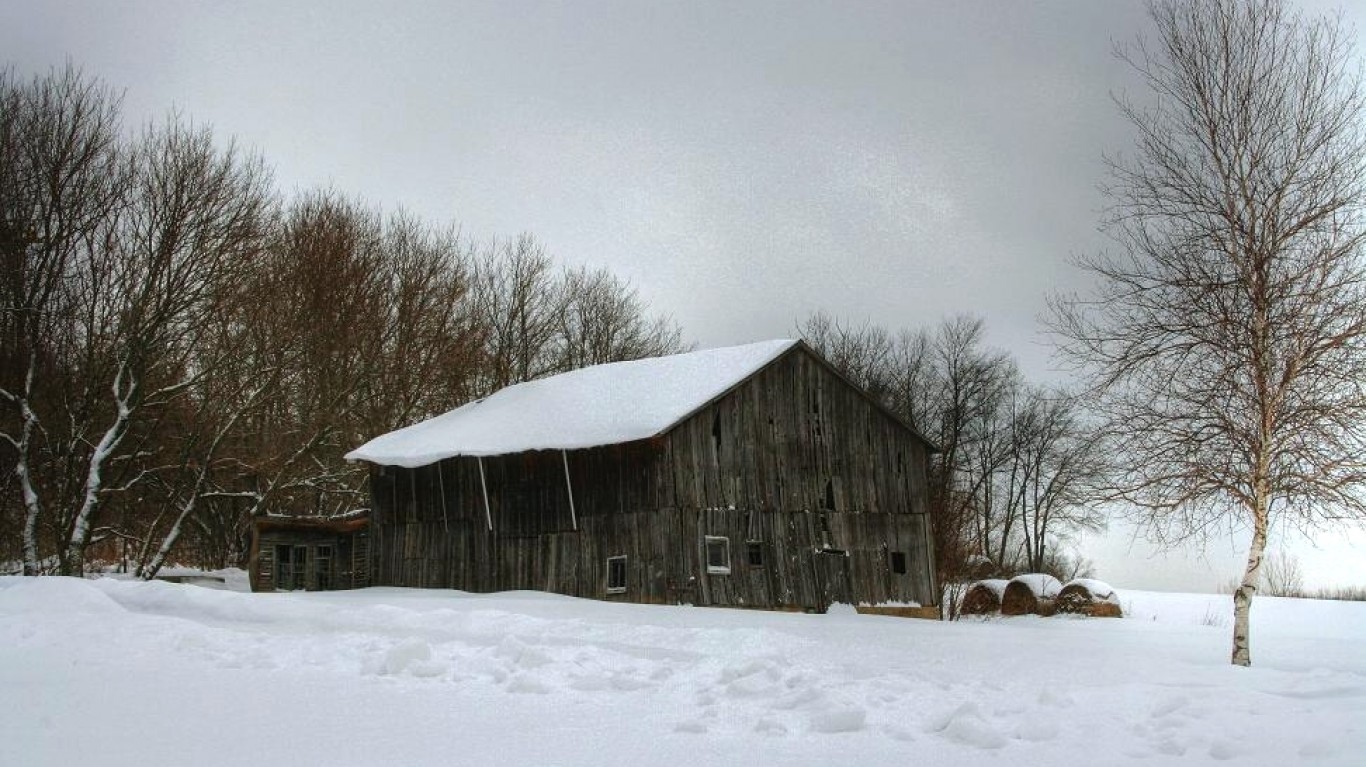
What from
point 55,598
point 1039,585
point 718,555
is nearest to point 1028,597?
point 1039,585

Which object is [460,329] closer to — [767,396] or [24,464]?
[24,464]

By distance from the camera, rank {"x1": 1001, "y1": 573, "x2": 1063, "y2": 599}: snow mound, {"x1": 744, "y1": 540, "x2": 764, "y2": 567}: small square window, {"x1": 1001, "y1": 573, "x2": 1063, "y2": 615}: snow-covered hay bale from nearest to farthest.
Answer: {"x1": 744, "y1": 540, "x2": 764, "y2": 567}: small square window
{"x1": 1001, "y1": 573, "x2": 1063, "y2": 615}: snow-covered hay bale
{"x1": 1001, "y1": 573, "x2": 1063, "y2": 599}: snow mound

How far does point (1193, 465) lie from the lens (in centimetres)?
1534

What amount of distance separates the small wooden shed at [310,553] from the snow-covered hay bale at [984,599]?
18469 mm

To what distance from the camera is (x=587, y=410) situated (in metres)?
26.9

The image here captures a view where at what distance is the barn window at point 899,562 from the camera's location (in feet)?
89.5

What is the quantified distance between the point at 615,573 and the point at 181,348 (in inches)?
619

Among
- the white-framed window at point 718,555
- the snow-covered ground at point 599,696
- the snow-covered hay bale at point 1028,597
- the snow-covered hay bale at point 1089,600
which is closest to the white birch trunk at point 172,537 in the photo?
the snow-covered ground at point 599,696

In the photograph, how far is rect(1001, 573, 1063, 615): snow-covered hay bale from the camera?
3231cm

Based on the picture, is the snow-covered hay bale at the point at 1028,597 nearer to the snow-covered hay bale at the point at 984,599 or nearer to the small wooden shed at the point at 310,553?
the snow-covered hay bale at the point at 984,599

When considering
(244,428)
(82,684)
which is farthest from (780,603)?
(244,428)

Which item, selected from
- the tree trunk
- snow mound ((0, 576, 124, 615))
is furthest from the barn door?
snow mound ((0, 576, 124, 615))

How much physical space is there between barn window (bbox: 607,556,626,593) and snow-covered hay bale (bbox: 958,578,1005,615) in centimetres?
1345

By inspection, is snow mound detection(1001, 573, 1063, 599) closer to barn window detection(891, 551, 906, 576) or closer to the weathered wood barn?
the weathered wood barn
